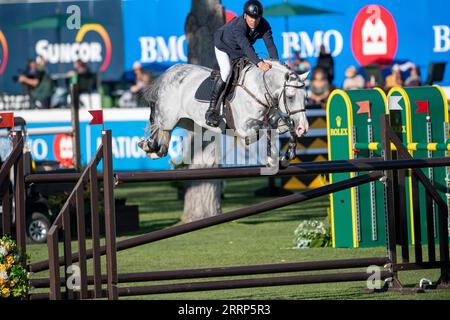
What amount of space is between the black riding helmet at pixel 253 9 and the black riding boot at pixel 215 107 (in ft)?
2.06

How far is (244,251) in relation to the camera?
471 inches

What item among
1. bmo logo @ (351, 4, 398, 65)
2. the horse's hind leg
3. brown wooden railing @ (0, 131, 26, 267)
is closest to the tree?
the horse's hind leg

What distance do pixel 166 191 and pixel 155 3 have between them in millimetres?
4259

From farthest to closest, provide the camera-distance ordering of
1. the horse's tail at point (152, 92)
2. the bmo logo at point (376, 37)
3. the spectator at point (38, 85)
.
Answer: the spectator at point (38, 85) < the bmo logo at point (376, 37) < the horse's tail at point (152, 92)

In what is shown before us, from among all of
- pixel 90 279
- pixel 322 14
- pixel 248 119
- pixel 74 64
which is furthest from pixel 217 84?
pixel 74 64

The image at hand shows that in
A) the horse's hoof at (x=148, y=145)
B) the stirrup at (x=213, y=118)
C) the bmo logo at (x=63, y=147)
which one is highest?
the stirrup at (x=213, y=118)

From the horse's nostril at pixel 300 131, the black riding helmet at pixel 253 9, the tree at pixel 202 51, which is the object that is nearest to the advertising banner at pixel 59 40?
the tree at pixel 202 51

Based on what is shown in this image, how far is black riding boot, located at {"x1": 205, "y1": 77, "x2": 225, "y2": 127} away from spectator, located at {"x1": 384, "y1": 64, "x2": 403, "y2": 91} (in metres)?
11.7

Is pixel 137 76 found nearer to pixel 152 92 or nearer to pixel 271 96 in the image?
pixel 152 92

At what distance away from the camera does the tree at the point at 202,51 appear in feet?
48.7

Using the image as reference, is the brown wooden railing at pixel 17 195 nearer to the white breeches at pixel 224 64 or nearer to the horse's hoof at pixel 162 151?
the horse's hoof at pixel 162 151

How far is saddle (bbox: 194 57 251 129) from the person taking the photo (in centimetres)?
878

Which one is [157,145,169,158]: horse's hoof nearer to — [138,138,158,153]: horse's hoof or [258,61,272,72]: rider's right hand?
[138,138,158,153]: horse's hoof

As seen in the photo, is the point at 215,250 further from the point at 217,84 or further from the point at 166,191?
the point at 166,191
